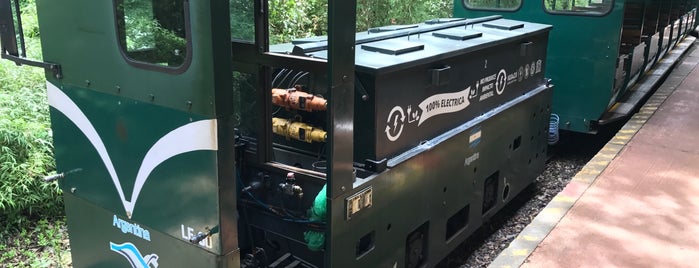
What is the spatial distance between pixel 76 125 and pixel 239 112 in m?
0.69

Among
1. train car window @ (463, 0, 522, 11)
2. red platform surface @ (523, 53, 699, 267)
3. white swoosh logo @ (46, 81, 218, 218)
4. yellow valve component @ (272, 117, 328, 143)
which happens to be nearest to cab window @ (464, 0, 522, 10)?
train car window @ (463, 0, 522, 11)

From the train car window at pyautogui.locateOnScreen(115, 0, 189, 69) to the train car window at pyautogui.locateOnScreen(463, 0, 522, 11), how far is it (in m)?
4.47

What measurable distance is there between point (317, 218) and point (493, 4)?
13.9 ft

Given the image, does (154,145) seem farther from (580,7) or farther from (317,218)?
(580,7)

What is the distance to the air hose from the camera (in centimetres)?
244

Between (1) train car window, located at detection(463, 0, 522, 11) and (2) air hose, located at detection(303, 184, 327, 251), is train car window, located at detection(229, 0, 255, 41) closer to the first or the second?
(2) air hose, located at detection(303, 184, 327, 251)

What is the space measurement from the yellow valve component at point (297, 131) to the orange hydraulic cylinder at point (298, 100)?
0.34 feet

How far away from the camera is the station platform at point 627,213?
292 cm

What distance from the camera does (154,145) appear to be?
7.20ft

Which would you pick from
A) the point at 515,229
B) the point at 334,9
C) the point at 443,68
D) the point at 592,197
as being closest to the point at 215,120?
the point at 334,9

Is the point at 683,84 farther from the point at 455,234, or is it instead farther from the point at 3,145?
the point at 3,145

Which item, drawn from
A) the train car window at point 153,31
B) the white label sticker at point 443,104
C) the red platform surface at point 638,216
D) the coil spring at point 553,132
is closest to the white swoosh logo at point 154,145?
the train car window at point 153,31

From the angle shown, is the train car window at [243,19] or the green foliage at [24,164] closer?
the train car window at [243,19]

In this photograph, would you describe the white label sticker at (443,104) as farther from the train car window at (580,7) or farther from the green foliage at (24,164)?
the green foliage at (24,164)
